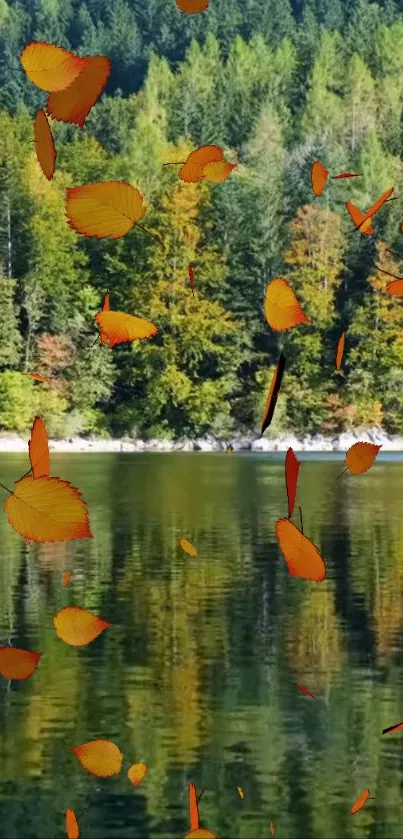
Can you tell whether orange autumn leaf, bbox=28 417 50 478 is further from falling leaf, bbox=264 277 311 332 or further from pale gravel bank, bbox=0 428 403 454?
pale gravel bank, bbox=0 428 403 454

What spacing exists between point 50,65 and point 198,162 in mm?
973

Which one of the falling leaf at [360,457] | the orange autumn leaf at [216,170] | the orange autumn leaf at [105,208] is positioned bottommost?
the falling leaf at [360,457]

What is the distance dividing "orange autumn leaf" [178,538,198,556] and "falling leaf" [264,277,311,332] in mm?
13097

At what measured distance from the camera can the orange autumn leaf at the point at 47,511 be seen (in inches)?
171

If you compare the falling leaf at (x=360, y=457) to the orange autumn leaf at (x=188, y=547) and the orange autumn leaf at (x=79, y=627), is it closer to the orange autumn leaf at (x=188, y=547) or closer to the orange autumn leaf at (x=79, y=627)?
the orange autumn leaf at (x=79, y=627)

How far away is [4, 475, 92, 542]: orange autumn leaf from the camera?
4.35 meters

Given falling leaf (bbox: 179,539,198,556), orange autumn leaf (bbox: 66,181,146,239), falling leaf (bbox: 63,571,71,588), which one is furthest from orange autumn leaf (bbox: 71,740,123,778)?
falling leaf (bbox: 179,539,198,556)

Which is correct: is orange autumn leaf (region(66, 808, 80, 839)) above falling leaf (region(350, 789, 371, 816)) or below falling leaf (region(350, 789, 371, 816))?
below

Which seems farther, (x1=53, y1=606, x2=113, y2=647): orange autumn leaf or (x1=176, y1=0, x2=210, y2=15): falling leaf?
(x1=53, y1=606, x2=113, y2=647): orange autumn leaf

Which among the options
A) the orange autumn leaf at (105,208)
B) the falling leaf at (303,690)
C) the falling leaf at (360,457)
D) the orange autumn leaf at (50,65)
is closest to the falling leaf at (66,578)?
the falling leaf at (303,690)

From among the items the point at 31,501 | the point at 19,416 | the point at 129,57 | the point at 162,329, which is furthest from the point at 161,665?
the point at 129,57

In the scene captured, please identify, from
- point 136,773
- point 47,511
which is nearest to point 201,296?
point 136,773

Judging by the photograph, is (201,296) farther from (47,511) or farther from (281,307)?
(47,511)

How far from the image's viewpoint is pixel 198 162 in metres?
5.26
